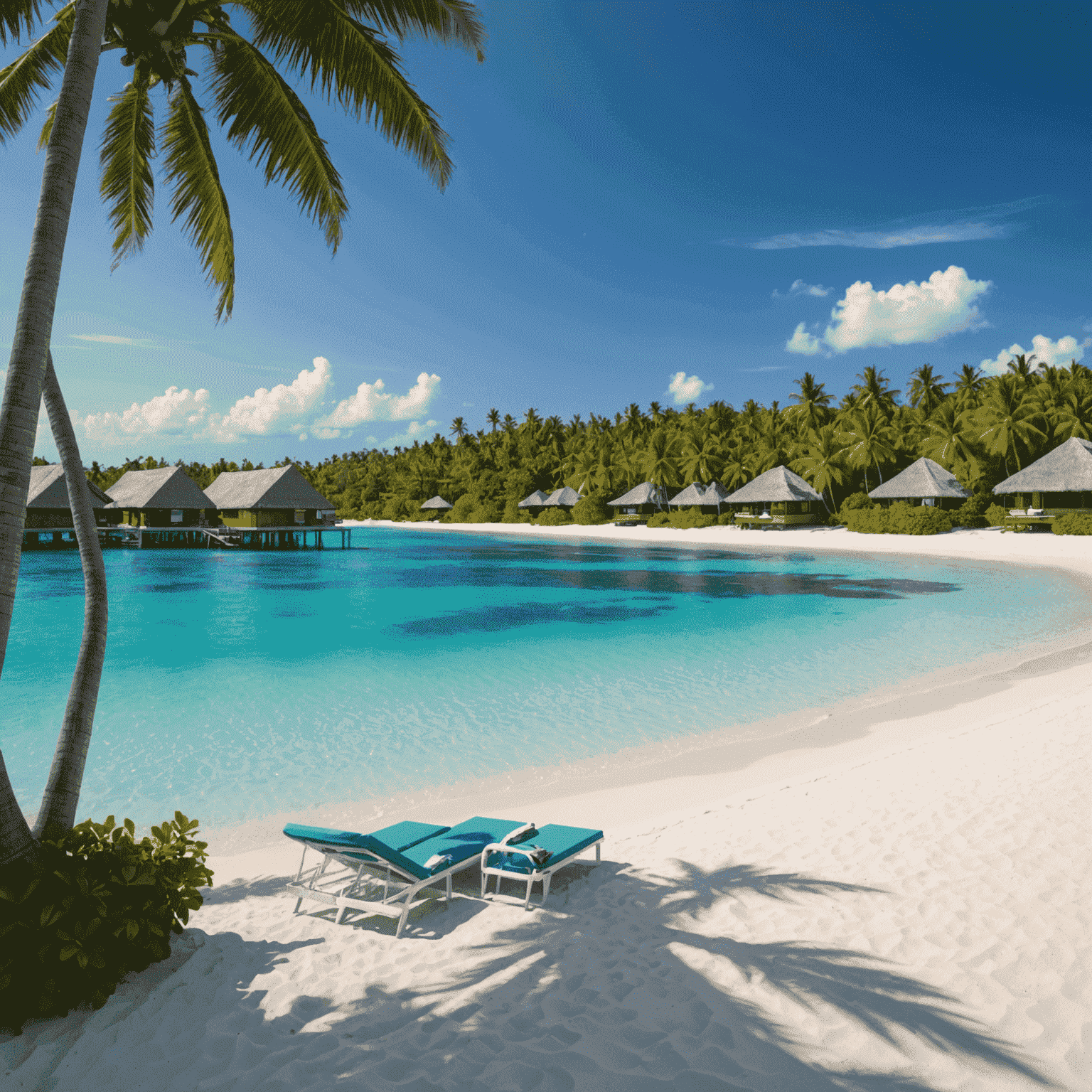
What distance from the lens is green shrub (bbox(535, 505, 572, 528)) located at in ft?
232

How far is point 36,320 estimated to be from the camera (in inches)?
128

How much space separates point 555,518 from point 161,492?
34.6m

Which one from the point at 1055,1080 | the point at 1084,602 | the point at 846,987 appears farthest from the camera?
the point at 1084,602

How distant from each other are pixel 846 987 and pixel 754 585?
2368 centimetres

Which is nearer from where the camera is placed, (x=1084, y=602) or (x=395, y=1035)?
(x=395, y=1035)

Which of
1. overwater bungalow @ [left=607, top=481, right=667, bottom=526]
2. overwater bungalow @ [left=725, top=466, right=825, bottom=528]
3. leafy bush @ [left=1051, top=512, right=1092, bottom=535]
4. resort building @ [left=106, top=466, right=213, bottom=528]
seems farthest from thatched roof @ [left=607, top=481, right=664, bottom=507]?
resort building @ [left=106, top=466, right=213, bottom=528]

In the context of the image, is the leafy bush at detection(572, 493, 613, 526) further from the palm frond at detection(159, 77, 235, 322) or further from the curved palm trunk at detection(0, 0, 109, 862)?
the curved palm trunk at detection(0, 0, 109, 862)

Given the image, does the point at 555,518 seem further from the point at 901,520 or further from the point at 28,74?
the point at 28,74

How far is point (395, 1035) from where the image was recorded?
125 inches

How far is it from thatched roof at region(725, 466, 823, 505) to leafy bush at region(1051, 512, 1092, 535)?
1649 centimetres

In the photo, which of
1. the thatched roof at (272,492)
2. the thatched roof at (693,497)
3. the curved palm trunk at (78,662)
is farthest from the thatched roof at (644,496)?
the curved palm trunk at (78,662)

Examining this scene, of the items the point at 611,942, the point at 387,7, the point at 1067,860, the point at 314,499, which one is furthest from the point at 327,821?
the point at 314,499

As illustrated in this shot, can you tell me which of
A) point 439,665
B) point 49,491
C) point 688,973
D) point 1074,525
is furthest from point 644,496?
point 688,973

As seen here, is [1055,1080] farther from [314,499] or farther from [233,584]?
[314,499]
